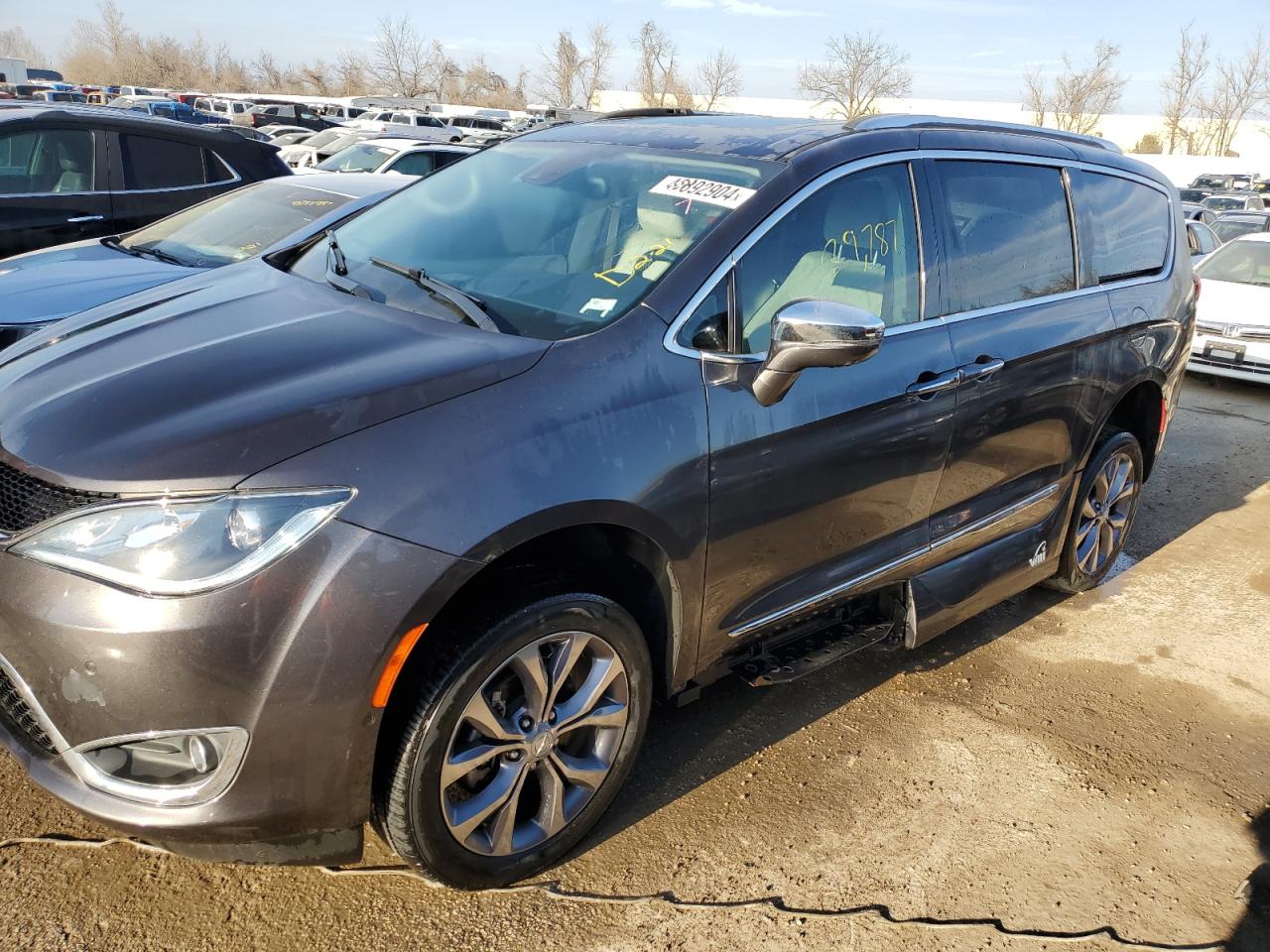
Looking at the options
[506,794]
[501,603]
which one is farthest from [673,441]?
[506,794]

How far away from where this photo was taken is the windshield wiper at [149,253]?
211 inches

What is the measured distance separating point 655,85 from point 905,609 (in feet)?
205

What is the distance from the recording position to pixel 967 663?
398cm

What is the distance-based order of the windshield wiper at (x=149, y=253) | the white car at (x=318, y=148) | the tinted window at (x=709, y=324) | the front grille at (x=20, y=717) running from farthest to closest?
the white car at (x=318, y=148), the windshield wiper at (x=149, y=253), the tinted window at (x=709, y=324), the front grille at (x=20, y=717)

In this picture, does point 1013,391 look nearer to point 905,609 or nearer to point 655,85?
point 905,609

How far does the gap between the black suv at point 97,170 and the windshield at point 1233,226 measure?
555 inches

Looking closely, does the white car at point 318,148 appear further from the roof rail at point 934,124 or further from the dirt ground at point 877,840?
the dirt ground at point 877,840

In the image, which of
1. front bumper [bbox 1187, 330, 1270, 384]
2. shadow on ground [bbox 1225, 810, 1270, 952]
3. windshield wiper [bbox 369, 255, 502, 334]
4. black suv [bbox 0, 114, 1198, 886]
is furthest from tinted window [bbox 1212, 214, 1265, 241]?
windshield wiper [bbox 369, 255, 502, 334]

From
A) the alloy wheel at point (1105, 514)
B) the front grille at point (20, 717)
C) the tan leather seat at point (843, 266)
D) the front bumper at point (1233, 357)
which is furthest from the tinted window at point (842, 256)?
the front bumper at point (1233, 357)

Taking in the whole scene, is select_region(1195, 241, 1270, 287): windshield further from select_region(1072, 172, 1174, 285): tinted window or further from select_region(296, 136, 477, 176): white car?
select_region(296, 136, 477, 176): white car

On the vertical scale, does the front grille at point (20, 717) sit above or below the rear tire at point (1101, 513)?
above

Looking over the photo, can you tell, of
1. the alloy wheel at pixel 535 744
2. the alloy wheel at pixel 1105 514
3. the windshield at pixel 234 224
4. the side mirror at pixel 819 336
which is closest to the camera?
the alloy wheel at pixel 535 744

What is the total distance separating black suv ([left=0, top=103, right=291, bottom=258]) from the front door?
5645 mm

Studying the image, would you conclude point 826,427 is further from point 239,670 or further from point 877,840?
point 239,670
